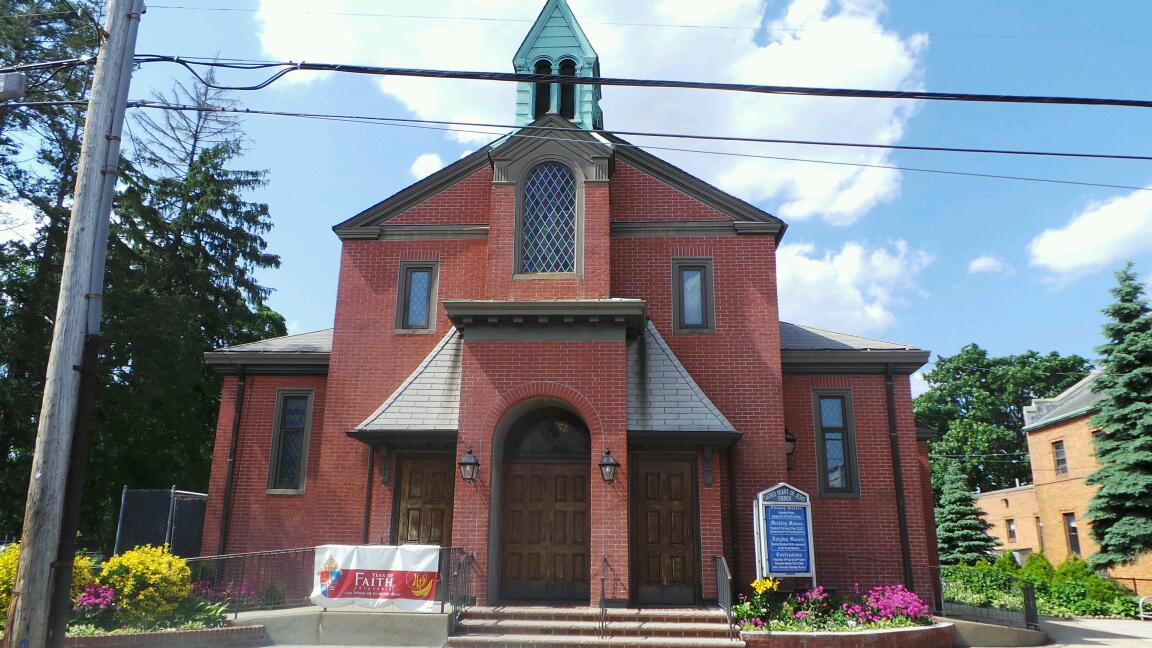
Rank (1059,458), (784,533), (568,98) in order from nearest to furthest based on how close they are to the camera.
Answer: (784,533) → (568,98) → (1059,458)

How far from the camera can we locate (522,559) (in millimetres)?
14562

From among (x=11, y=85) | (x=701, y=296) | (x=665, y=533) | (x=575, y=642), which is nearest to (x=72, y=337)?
(x=11, y=85)

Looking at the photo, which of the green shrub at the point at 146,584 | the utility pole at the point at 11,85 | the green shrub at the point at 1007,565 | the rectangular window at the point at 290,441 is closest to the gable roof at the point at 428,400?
the rectangular window at the point at 290,441

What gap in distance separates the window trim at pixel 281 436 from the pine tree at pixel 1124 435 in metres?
23.7

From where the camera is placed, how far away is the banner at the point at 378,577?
12164 millimetres

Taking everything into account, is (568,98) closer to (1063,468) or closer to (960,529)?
(960,529)

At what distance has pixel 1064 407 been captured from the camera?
35781 millimetres

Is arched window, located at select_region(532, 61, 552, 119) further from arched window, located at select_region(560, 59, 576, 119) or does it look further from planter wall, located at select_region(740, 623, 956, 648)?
planter wall, located at select_region(740, 623, 956, 648)

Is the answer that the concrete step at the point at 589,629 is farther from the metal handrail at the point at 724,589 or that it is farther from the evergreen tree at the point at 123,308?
the evergreen tree at the point at 123,308

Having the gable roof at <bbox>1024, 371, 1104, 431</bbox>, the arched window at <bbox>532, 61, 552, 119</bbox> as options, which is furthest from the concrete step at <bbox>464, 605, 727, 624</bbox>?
the gable roof at <bbox>1024, 371, 1104, 431</bbox>

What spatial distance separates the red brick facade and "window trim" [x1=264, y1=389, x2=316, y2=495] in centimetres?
12

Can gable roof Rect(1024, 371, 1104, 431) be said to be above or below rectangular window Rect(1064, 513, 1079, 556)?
above

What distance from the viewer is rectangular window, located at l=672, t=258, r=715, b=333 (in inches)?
652

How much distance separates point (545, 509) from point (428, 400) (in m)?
3.16
